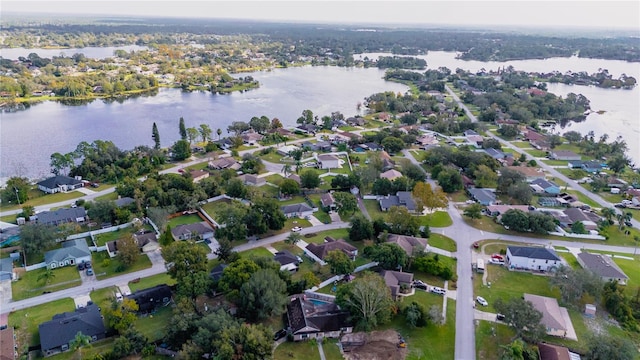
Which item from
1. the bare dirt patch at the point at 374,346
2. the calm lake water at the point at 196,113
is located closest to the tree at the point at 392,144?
the calm lake water at the point at 196,113

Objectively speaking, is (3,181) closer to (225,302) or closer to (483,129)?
(225,302)

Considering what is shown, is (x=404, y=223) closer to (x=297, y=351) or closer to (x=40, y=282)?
(x=297, y=351)

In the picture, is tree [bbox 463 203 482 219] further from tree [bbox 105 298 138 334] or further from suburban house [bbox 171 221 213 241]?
tree [bbox 105 298 138 334]

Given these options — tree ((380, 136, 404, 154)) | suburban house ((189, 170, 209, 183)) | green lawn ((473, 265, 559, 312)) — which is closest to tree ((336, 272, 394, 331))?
green lawn ((473, 265, 559, 312))

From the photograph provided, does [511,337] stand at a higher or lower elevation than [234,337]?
lower

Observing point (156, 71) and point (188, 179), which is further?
point (156, 71)

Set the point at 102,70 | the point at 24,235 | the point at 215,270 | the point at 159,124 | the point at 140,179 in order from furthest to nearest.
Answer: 1. the point at 102,70
2. the point at 159,124
3. the point at 140,179
4. the point at 24,235
5. the point at 215,270

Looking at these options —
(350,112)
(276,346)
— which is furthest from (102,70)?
(276,346)

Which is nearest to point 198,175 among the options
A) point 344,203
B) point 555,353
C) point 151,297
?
point 344,203

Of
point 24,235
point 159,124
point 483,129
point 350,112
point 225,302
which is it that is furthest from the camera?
point 350,112
